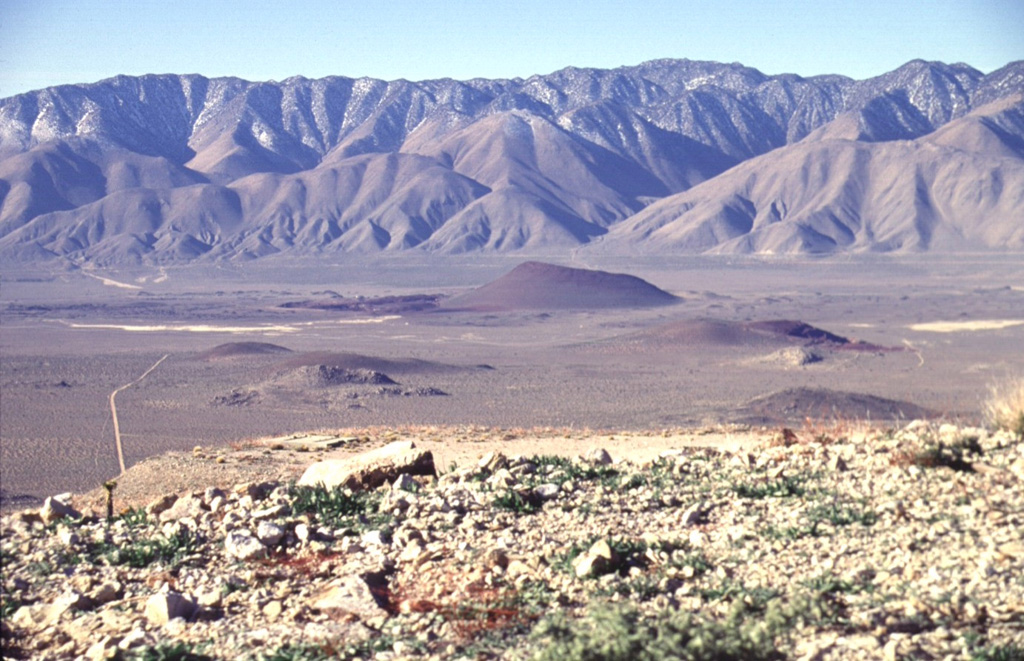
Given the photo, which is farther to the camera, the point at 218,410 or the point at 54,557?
the point at 218,410

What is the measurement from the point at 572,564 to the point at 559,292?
6671 centimetres

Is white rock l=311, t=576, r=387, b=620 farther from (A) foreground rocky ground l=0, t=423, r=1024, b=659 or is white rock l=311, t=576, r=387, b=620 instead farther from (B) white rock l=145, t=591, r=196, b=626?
(B) white rock l=145, t=591, r=196, b=626

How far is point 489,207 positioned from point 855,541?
135676mm

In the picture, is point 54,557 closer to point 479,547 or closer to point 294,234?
point 479,547

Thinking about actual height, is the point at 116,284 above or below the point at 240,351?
above

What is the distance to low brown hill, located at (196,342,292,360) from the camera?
47.0 m

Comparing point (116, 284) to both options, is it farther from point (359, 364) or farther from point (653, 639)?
point (653, 639)

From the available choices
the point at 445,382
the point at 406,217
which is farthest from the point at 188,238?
the point at 445,382

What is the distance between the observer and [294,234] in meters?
138

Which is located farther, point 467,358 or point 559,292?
point 559,292

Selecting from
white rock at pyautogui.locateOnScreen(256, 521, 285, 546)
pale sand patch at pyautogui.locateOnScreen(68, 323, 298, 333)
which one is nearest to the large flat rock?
white rock at pyautogui.locateOnScreen(256, 521, 285, 546)

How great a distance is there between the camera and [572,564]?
22.8 ft

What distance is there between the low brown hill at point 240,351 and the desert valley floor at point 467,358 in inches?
6.3

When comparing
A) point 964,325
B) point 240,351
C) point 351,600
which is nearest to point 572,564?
point 351,600
